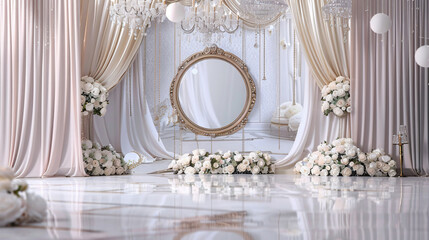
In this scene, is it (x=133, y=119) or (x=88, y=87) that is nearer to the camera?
(x=88, y=87)

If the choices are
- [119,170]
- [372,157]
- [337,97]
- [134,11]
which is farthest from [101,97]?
[372,157]

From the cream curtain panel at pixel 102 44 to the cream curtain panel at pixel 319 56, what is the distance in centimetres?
223

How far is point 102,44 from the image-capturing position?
26.5 ft

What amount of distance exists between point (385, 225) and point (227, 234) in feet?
2.74

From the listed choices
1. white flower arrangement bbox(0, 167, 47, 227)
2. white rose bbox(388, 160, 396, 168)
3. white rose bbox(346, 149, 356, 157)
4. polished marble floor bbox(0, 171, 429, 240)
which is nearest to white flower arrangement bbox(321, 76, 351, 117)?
white rose bbox(346, 149, 356, 157)

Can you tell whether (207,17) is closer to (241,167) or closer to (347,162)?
(241,167)

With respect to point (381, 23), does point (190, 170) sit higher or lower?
lower

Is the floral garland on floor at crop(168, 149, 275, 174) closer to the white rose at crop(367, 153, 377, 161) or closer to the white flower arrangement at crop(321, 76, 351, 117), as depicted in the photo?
the white flower arrangement at crop(321, 76, 351, 117)

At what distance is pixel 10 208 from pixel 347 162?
537 cm

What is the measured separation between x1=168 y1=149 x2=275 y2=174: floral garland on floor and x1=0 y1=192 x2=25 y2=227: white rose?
16.9 ft

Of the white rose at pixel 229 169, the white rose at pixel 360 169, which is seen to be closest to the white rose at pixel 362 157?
the white rose at pixel 360 169

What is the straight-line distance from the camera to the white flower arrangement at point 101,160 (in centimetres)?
762

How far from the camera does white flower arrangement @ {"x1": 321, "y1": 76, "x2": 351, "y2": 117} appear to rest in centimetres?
775

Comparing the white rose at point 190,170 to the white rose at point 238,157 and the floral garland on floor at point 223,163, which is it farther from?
the white rose at point 238,157
